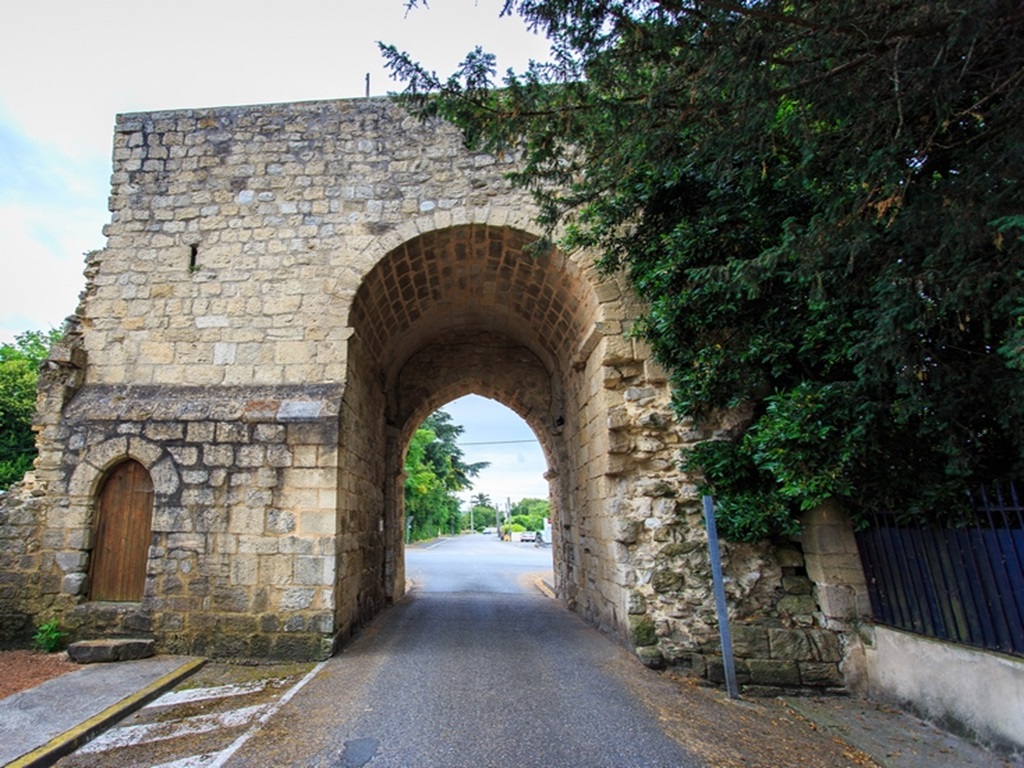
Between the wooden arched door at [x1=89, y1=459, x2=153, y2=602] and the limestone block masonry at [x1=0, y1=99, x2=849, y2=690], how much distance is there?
42 millimetres

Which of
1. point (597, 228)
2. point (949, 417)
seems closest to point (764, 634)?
point (949, 417)

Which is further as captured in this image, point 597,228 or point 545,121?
point 597,228

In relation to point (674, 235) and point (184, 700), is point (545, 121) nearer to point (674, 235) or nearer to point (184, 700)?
point (674, 235)

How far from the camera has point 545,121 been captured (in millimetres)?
3799

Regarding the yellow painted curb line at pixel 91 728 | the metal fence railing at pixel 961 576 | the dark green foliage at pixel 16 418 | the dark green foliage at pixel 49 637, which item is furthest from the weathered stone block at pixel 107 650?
the dark green foliage at pixel 16 418

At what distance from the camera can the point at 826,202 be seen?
3.63 metres

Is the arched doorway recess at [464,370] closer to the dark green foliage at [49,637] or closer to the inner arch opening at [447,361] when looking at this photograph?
the inner arch opening at [447,361]

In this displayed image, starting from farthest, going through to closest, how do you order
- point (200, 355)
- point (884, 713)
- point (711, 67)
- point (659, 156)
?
1. point (200, 355)
2. point (884, 713)
3. point (659, 156)
4. point (711, 67)

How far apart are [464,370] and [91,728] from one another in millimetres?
6933

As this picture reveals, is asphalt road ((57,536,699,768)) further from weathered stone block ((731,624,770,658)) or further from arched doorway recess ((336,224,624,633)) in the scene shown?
arched doorway recess ((336,224,624,633))

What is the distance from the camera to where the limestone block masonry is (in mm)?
5176

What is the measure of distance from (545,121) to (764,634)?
452 centimetres

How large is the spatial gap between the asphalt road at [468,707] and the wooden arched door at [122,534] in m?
Result: 2.29

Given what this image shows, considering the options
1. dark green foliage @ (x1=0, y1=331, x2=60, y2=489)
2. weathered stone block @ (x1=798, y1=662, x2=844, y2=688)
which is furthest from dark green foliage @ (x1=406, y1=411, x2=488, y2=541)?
weathered stone block @ (x1=798, y1=662, x2=844, y2=688)
